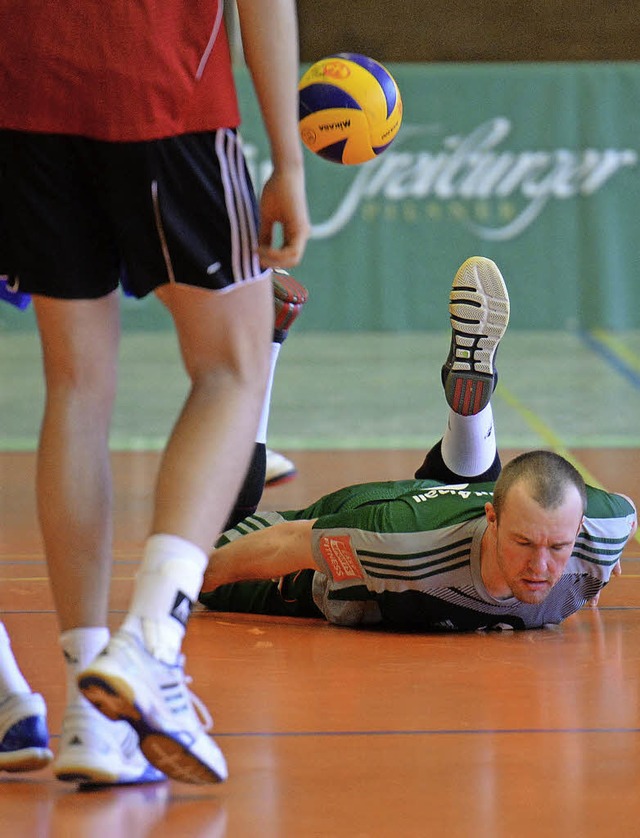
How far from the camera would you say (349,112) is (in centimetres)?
427

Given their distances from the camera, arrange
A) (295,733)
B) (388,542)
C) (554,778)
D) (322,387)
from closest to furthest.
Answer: (554,778)
(295,733)
(388,542)
(322,387)

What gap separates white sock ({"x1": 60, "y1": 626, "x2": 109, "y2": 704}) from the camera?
7.13 ft

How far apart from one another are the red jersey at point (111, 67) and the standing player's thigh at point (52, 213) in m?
0.03

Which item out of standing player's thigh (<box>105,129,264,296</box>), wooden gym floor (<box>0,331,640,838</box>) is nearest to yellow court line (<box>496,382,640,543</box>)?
wooden gym floor (<box>0,331,640,838</box>)

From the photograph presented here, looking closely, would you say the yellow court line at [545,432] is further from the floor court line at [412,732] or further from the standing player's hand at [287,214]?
the standing player's hand at [287,214]

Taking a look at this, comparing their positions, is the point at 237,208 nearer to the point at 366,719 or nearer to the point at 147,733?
the point at 147,733

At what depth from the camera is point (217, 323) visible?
2.10m

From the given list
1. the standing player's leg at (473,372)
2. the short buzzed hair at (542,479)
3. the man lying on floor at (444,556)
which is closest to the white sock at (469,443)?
the standing player's leg at (473,372)

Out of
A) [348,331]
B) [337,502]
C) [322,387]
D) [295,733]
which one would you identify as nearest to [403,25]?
[348,331]

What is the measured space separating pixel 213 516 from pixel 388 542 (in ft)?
3.81

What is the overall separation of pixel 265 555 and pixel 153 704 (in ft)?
4.57

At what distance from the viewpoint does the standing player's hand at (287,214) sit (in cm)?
211

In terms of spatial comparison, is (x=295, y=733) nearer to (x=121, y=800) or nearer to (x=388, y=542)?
(x=121, y=800)

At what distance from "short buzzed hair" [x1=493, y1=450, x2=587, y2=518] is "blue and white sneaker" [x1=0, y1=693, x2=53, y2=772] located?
→ 1141 millimetres
